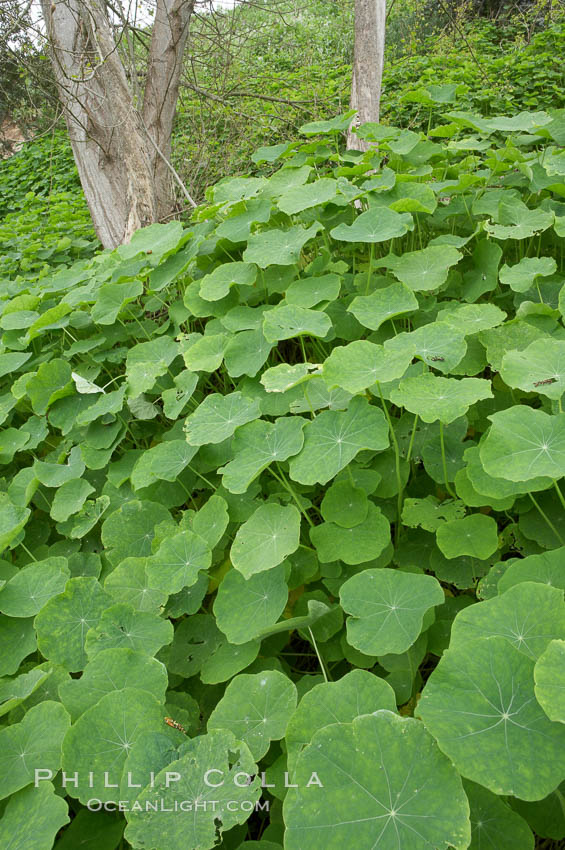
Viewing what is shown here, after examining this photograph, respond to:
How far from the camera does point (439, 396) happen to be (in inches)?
55.9

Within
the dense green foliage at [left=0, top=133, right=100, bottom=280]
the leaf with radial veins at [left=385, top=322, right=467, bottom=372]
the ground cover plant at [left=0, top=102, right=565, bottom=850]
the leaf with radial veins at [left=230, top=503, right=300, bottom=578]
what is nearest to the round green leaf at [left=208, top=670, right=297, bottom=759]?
the ground cover plant at [left=0, top=102, right=565, bottom=850]

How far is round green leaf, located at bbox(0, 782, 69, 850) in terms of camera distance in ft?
3.32

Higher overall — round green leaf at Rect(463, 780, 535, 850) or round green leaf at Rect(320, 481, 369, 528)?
round green leaf at Rect(320, 481, 369, 528)

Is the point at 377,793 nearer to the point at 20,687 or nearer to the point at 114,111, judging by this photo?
the point at 20,687

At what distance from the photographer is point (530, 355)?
1.50 metres

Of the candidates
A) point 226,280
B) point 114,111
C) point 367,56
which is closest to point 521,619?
point 226,280

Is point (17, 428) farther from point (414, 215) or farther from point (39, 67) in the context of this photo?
point (39, 67)

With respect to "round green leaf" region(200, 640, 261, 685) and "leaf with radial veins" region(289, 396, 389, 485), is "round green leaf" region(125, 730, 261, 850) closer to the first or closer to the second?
"round green leaf" region(200, 640, 261, 685)

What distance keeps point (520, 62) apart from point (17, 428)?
7.77 m

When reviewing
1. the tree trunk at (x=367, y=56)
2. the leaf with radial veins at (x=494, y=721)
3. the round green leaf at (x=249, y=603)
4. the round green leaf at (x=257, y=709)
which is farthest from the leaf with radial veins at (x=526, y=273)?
the tree trunk at (x=367, y=56)

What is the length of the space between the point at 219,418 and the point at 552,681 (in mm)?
1159

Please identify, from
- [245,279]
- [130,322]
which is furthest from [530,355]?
[130,322]

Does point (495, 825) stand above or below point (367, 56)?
below

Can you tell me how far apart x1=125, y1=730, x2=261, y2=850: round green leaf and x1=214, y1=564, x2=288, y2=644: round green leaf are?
0.33 m
